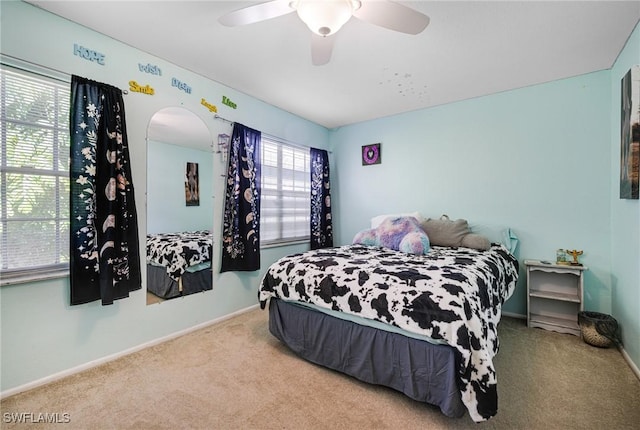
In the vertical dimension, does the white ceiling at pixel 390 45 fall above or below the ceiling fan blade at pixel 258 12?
above

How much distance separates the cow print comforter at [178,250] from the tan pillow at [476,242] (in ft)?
8.25

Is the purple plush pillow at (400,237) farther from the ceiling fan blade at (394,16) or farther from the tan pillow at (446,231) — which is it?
the ceiling fan blade at (394,16)

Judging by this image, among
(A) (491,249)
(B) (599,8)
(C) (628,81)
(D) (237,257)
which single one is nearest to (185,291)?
(D) (237,257)

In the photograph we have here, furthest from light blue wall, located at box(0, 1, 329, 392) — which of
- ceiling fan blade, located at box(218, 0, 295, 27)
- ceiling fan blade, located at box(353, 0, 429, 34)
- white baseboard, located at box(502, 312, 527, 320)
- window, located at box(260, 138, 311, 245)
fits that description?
white baseboard, located at box(502, 312, 527, 320)

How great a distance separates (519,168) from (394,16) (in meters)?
2.30

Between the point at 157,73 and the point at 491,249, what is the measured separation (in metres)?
3.40

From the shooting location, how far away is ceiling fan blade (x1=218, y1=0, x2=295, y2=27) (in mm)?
1487

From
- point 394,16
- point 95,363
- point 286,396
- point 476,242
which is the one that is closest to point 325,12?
point 394,16

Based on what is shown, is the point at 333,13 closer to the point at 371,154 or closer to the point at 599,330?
the point at 371,154

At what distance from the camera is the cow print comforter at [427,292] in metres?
1.41

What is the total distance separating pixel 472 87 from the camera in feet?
9.64

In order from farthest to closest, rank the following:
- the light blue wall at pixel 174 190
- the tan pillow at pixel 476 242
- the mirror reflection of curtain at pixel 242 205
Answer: the mirror reflection of curtain at pixel 242 205, the tan pillow at pixel 476 242, the light blue wall at pixel 174 190

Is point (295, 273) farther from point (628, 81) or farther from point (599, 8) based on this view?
point (628, 81)

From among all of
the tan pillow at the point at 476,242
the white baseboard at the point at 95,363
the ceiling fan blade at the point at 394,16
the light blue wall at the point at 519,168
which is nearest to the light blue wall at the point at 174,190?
the white baseboard at the point at 95,363
